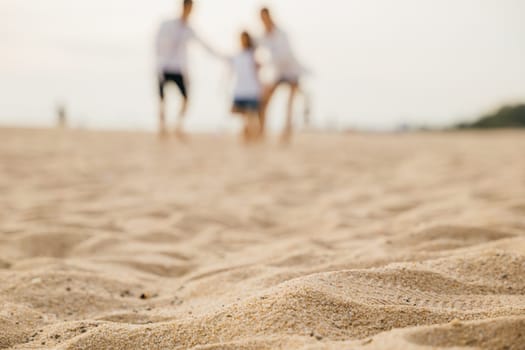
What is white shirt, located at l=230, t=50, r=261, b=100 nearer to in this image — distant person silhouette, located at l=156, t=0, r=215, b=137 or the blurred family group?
the blurred family group

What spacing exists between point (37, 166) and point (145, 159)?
3.69ft

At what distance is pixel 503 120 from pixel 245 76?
17.3 meters

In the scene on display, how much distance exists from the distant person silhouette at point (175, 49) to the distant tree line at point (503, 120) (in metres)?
17.4

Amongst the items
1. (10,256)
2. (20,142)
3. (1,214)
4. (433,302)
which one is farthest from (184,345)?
(20,142)

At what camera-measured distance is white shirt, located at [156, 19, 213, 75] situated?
6918mm

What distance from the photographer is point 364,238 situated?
2.28 metres

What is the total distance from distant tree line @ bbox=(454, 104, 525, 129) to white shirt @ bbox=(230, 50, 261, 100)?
651 inches

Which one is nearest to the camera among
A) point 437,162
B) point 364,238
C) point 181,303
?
point 181,303

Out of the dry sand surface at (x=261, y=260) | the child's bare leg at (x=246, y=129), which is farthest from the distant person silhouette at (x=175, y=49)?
the dry sand surface at (x=261, y=260)

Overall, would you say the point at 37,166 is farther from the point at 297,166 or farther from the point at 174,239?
the point at 174,239

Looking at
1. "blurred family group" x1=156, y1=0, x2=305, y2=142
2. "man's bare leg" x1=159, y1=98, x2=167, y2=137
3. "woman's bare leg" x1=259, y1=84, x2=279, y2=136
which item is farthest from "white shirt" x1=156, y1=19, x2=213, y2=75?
"woman's bare leg" x1=259, y1=84, x2=279, y2=136

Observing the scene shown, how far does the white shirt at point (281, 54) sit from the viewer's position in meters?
7.23

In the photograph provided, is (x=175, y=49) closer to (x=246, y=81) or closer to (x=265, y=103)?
(x=246, y=81)

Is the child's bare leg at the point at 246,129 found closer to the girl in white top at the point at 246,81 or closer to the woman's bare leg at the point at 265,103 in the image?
the girl in white top at the point at 246,81
